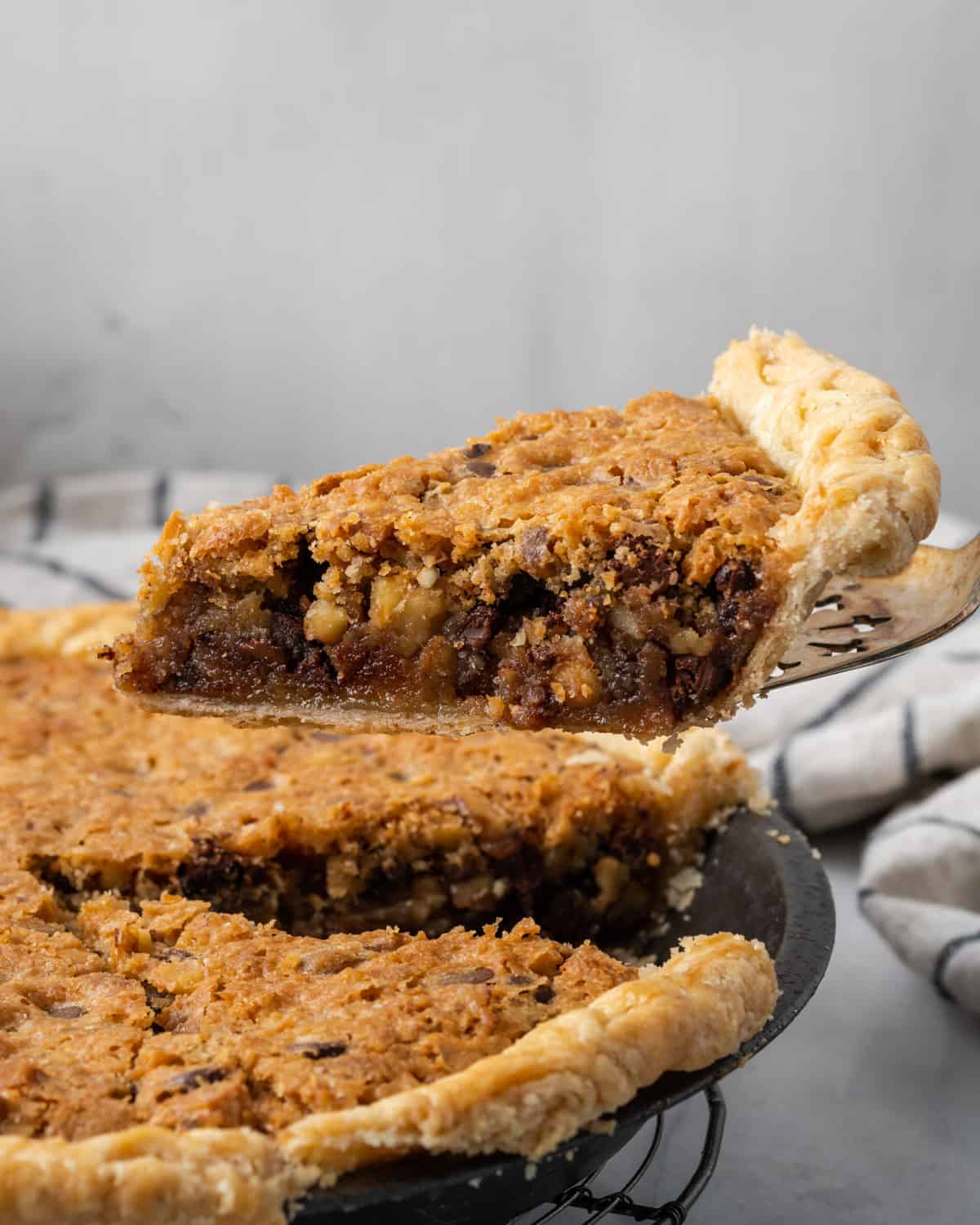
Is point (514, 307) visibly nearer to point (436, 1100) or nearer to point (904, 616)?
point (904, 616)

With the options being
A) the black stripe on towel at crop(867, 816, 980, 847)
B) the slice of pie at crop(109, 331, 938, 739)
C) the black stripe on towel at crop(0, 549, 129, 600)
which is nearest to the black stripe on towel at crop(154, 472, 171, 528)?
the black stripe on towel at crop(0, 549, 129, 600)

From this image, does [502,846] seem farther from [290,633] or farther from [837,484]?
[837,484]

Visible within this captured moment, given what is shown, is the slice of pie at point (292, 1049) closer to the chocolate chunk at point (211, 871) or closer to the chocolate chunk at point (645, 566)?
the chocolate chunk at point (211, 871)

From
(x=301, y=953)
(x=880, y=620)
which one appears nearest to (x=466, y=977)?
(x=301, y=953)

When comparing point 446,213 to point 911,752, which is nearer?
point 911,752

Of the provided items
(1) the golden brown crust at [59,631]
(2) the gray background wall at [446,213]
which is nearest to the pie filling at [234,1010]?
(1) the golden brown crust at [59,631]

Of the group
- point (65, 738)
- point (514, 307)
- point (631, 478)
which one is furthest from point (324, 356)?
point (631, 478)

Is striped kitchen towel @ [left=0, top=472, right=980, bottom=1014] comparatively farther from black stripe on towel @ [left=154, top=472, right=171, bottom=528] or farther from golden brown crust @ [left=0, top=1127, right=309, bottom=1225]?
golden brown crust @ [left=0, top=1127, right=309, bottom=1225]
